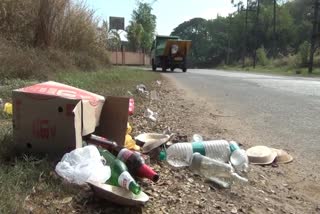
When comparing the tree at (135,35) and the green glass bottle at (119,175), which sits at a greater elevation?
the tree at (135,35)

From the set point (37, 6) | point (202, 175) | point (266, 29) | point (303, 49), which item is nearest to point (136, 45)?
point (303, 49)

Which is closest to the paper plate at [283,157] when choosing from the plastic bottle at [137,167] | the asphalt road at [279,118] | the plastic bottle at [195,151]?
the asphalt road at [279,118]

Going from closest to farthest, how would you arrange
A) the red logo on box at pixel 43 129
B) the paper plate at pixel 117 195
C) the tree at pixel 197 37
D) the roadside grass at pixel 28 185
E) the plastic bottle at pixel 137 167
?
the roadside grass at pixel 28 185, the paper plate at pixel 117 195, the plastic bottle at pixel 137 167, the red logo on box at pixel 43 129, the tree at pixel 197 37

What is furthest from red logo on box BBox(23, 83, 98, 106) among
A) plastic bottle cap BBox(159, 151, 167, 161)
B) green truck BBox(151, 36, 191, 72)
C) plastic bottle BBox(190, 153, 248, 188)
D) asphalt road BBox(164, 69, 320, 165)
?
green truck BBox(151, 36, 191, 72)

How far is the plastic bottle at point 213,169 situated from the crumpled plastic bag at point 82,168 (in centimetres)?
108

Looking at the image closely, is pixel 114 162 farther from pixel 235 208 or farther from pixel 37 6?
pixel 37 6

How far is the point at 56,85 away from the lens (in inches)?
150

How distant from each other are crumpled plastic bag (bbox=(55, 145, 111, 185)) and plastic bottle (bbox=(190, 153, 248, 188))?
1.08 metres

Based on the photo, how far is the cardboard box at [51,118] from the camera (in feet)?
11.5

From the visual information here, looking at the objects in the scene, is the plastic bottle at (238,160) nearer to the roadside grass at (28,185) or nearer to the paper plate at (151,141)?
the paper plate at (151,141)

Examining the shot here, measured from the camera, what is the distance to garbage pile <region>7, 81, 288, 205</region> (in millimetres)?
3090

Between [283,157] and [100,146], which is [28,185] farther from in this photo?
[283,157]

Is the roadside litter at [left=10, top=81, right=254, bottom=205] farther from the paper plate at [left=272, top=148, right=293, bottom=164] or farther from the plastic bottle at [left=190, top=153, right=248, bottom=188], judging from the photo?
the paper plate at [left=272, top=148, right=293, bottom=164]

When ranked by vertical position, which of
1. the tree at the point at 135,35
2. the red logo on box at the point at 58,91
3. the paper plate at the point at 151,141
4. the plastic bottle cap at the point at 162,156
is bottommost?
the plastic bottle cap at the point at 162,156
